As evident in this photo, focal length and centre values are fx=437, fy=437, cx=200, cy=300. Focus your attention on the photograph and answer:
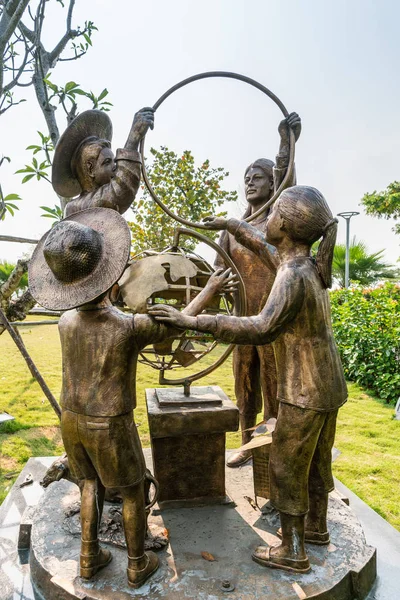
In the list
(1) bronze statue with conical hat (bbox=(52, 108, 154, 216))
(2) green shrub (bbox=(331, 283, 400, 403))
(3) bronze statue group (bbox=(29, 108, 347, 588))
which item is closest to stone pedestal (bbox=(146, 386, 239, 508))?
(3) bronze statue group (bbox=(29, 108, 347, 588))

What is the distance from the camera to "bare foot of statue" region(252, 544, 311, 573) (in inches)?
82.0

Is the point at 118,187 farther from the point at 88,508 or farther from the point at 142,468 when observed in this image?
the point at 88,508

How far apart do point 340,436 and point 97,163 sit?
169 inches

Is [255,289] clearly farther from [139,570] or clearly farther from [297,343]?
A: [139,570]

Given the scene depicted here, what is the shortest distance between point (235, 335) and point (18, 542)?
6.06 ft

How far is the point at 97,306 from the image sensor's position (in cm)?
200

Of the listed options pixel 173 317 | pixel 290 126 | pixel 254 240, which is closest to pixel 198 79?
pixel 290 126

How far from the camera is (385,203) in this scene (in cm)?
1595

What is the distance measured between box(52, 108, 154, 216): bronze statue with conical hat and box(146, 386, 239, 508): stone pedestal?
1322 millimetres

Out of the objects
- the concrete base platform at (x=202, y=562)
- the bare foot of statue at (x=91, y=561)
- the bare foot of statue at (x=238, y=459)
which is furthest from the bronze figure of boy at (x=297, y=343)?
the bare foot of statue at (x=238, y=459)

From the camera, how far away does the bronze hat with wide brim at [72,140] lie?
2730mm

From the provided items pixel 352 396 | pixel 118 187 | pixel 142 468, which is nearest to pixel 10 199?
pixel 118 187

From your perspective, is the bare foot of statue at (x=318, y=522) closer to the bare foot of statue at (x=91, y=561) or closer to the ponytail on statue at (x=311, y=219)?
the bare foot of statue at (x=91, y=561)

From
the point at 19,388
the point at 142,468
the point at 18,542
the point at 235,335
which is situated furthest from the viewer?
the point at 19,388
